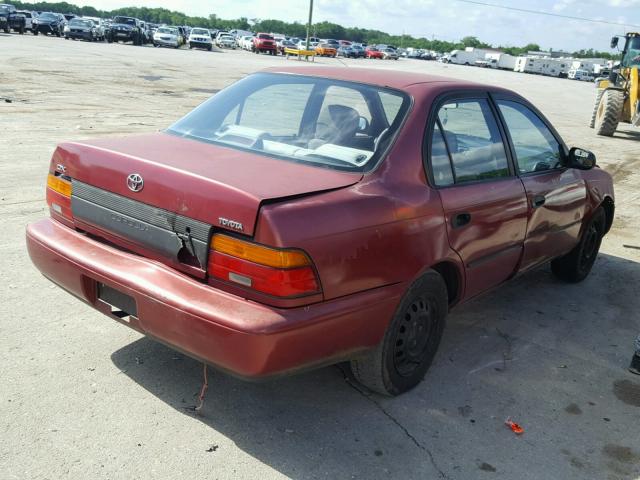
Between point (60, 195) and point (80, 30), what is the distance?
151 ft

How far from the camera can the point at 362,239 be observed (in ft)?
9.57

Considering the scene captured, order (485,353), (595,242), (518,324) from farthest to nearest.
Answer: (595,242) → (518,324) → (485,353)

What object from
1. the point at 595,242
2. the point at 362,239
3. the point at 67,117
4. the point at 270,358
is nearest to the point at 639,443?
the point at 362,239

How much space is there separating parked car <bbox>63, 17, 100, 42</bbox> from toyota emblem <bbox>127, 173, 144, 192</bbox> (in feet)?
153

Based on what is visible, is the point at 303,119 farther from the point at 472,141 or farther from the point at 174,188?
the point at 174,188

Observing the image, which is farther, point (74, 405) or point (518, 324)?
point (518, 324)

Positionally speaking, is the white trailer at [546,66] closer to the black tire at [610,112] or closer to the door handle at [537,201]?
the black tire at [610,112]

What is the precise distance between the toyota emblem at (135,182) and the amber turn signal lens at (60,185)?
1.90ft

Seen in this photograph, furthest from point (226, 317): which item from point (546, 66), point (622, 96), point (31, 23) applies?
point (546, 66)

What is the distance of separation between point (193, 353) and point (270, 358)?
1.22 feet

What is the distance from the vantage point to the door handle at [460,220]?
11.5 ft

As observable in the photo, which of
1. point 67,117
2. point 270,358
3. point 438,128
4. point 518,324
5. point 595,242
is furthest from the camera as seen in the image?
point 67,117

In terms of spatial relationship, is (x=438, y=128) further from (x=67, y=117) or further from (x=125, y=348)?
(x=67, y=117)

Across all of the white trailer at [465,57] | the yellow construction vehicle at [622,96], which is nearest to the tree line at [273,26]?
the white trailer at [465,57]
